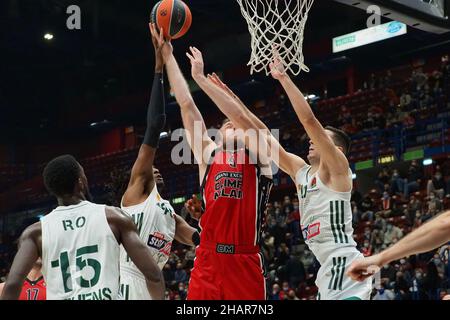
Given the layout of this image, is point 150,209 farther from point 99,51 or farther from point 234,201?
point 99,51

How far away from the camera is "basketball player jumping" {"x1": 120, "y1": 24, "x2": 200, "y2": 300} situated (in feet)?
18.7

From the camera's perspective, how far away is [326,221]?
5.57 metres

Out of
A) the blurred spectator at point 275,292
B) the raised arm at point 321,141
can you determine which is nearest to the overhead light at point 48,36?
the blurred spectator at point 275,292

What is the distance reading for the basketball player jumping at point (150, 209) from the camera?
5711mm

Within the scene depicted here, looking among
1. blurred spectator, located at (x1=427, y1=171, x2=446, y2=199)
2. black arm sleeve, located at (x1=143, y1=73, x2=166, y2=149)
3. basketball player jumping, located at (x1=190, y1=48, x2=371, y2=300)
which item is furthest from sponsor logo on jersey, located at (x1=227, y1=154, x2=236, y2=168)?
blurred spectator, located at (x1=427, y1=171, x2=446, y2=199)

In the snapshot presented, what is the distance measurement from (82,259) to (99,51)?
21.0 meters

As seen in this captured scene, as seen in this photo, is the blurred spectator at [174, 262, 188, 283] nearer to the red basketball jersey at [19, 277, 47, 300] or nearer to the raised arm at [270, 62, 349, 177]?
the red basketball jersey at [19, 277, 47, 300]

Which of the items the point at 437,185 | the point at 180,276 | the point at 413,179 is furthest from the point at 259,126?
the point at 413,179

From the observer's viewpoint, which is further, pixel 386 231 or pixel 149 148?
pixel 386 231

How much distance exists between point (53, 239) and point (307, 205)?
202 centimetres

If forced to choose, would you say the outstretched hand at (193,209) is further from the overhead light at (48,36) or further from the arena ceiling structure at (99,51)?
the overhead light at (48,36)

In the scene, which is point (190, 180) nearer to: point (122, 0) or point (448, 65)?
point (122, 0)

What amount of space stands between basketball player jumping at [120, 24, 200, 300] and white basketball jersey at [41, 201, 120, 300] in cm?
144
